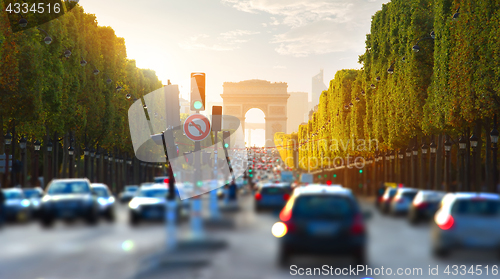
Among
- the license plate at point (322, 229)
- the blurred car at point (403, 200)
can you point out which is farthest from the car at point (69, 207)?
the license plate at point (322, 229)

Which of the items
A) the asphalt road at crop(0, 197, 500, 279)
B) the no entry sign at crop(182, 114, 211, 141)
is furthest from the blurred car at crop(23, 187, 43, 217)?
the no entry sign at crop(182, 114, 211, 141)

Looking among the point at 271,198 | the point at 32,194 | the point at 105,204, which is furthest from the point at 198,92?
the point at 271,198

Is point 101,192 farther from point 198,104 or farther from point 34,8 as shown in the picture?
point 34,8

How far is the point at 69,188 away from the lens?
2508 centimetres

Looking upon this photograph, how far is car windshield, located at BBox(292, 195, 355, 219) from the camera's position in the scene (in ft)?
38.3

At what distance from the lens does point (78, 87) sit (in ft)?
157

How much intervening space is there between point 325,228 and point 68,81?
124 feet

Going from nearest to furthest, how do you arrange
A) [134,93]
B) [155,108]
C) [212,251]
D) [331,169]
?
[212,251] → [134,93] → [155,108] → [331,169]

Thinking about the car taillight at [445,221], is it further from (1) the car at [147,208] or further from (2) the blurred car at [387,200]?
(2) the blurred car at [387,200]

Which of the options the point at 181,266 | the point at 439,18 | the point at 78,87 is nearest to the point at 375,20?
the point at 439,18

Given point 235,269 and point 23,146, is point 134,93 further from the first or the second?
point 235,269

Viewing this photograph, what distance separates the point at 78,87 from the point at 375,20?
26318 mm

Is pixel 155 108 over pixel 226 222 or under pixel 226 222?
over

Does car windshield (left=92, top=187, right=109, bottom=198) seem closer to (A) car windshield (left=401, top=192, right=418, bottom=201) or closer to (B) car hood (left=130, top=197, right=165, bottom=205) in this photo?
(B) car hood (left=130, top=197, right=165, bottom=205)
